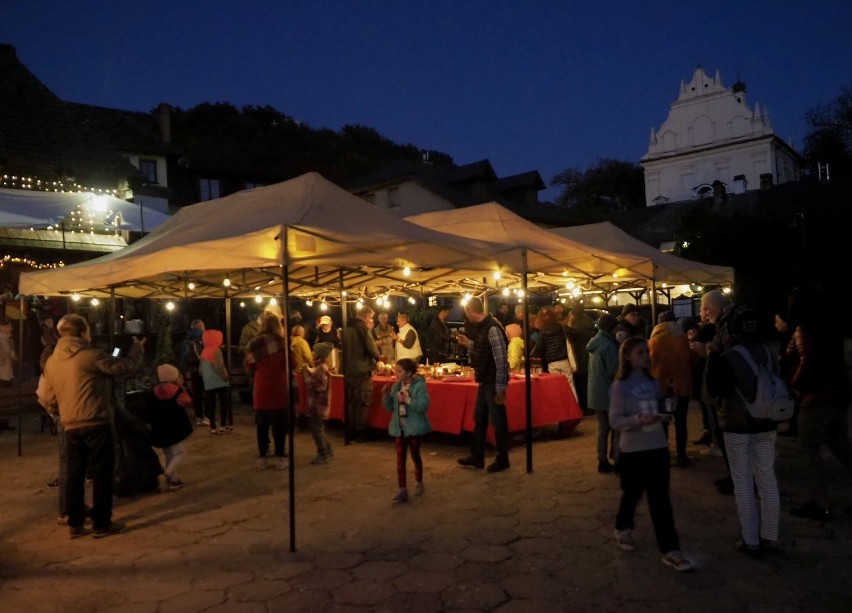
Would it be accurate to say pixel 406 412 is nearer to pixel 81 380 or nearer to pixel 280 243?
pixel 280 243

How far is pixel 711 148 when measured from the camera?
2092 inches

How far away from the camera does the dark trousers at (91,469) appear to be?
17.0 feet

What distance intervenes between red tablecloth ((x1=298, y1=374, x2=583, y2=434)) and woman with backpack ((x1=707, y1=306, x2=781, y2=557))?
3860mm

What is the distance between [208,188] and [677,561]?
115ft

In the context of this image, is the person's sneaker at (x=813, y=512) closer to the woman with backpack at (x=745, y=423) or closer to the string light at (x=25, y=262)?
the woman with backpack at (x=745, y=423)

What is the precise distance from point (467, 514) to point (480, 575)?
127 cm

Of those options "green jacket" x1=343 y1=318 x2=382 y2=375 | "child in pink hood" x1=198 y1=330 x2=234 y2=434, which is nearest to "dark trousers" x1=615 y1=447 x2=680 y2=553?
"green jacket" x1=343 y1=318 x2=382 y2=375

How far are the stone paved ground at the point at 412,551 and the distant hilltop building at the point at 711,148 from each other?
49.8m

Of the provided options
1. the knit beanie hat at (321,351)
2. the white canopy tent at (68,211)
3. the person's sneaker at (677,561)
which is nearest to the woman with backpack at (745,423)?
the person's sneaker at (677,561)

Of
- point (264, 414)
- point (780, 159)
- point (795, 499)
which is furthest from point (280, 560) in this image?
point (780, 159)

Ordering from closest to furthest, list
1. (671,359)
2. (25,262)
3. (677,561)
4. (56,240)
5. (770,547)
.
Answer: (677,561)
(770,547)
(671,359)
(25,262)
(56,240)

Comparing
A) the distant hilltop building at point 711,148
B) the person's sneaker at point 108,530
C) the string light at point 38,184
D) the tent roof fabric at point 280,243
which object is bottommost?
the person's sneaker at point 108,530

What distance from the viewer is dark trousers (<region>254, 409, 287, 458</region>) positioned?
7.38 m

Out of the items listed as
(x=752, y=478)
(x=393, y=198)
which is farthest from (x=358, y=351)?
(x=393, y=198)
